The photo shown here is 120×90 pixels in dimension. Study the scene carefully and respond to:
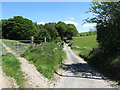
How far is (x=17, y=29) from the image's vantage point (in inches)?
2120

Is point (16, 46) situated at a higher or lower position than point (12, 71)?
higher

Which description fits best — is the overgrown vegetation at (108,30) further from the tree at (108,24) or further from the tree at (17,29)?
the tree at (17,29)

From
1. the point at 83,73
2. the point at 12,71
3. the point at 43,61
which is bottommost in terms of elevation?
the point at 83,73

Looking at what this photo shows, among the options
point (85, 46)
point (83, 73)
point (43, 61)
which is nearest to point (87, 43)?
point (85, 46)

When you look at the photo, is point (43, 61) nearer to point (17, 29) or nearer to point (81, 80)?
point (81, 80)

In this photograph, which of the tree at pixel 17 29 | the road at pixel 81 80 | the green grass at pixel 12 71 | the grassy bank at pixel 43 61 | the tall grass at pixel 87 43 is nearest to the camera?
the green grass at pixel 12 71

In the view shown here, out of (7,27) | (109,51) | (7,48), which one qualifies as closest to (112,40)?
(109,51)

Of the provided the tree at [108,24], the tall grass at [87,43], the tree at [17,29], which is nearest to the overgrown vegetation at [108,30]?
the tree at [108,24]

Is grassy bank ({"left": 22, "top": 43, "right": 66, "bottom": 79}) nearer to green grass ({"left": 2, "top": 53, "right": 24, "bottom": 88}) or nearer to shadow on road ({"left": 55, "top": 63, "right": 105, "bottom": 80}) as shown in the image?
shadow on road ({"left": 55, "top": 63, "right": 105, "bottom": 80})

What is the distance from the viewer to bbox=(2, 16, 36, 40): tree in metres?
53.5

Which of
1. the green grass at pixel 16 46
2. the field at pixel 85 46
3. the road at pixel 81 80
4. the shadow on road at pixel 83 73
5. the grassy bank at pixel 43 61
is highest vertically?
the green grass at pixel 16 46

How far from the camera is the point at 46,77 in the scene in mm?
11516

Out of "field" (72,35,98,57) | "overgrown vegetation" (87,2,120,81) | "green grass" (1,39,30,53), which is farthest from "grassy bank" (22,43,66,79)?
"field" (72,35,98,57)

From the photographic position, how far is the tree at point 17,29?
53.5 meters
